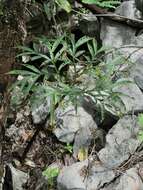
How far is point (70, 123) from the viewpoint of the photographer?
3.89 m

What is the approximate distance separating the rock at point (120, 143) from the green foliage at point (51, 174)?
1.26ft

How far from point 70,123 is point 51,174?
471 mm

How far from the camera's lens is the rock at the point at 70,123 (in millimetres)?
3850

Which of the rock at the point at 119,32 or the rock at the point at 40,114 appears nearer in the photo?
the rock at the point at 40,114

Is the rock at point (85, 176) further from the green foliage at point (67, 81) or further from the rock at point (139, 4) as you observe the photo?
the rock at point (139, 4)

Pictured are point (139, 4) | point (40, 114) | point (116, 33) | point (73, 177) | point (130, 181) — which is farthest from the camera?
point (116, 33)

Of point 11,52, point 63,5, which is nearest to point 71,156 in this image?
point 11,52

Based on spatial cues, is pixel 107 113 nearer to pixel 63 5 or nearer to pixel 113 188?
pixel 113 188

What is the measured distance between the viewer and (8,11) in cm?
343

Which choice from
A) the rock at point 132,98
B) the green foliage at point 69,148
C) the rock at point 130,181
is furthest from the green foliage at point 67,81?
the rock at point 130,181

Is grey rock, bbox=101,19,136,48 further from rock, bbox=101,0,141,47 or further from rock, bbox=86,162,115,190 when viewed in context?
rock, bbox=86,162,115,190

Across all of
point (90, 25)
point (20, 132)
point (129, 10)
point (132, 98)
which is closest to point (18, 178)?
point (20, 132)

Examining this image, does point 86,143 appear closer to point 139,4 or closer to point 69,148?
point 69,148

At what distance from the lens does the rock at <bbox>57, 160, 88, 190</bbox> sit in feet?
11.4
